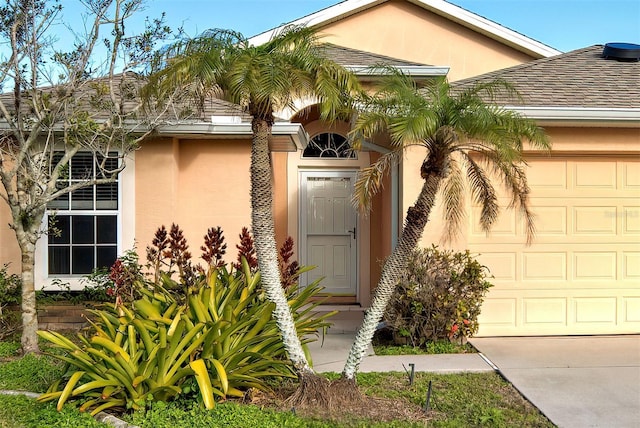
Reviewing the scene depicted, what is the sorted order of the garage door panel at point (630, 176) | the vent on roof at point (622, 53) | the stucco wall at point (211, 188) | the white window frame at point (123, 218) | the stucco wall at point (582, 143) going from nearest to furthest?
the stucco wall at point (582, 143) → the garage door panel at point (630, 176) → the white window frame at point (123, 218) → the stucco wall at point (211, 188) → the vent on roof at point (622, 53)

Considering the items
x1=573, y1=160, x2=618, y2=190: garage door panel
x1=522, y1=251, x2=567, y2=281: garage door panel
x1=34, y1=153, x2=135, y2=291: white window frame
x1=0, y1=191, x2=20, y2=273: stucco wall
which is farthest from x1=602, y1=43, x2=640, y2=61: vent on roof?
x1=0, y1=191, x2=20, y2=273: stucco wall

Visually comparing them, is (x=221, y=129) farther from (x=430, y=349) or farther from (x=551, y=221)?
(x=551, y=221)

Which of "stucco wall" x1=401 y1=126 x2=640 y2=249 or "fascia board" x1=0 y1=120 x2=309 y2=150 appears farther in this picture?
"fascia board" x1=0 y1=120 x2=309 y2=150

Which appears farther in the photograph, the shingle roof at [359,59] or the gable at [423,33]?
the gable at [423,33]

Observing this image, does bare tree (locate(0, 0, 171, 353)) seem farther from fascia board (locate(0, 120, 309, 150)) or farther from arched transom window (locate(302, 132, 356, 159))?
arched transom window (locate(302, 132, 356, 159))

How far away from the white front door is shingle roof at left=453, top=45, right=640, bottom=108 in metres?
3.18

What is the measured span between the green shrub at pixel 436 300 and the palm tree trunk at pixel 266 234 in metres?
2.61

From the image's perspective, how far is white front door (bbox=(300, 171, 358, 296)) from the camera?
11.6 meters

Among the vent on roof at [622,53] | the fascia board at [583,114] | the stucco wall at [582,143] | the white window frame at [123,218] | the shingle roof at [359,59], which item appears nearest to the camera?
the fascia board at [583,114]

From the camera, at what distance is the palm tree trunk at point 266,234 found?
5496mm

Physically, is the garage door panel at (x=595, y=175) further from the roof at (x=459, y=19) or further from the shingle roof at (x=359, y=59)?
the roof at (x=459, y=19)

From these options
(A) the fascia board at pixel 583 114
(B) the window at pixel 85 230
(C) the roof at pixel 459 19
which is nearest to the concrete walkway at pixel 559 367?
(A) the fascia board at pixel 583 114

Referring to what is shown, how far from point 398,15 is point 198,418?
10.1 m

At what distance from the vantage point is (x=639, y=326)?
8.66 m
